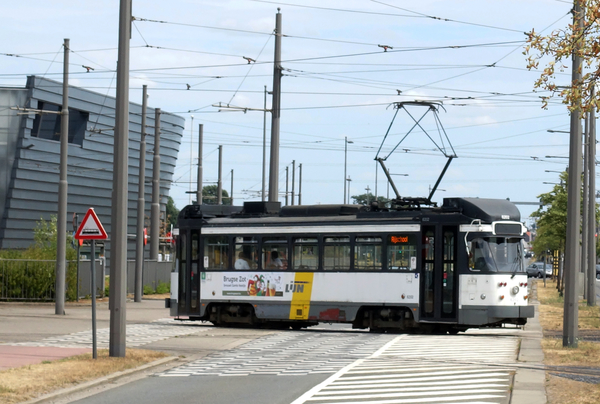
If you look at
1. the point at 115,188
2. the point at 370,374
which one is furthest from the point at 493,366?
the point at 115,188

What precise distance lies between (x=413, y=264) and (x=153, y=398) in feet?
38.2

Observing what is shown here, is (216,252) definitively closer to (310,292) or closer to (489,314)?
(310,292)

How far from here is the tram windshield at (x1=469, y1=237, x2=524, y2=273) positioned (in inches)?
858

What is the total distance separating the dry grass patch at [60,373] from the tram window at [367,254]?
780 centimetres

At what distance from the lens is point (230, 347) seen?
61.2 feet

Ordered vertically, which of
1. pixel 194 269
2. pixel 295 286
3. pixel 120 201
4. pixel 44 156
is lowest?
pixel 295 286

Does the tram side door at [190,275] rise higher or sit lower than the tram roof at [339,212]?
lower

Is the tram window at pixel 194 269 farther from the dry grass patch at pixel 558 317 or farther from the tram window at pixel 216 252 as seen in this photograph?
the dry grass patch at pixel 558 317

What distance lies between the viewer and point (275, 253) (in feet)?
79.7

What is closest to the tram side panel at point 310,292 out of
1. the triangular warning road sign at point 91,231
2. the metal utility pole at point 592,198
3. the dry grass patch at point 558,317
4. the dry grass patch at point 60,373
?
the dry grass patch at point 558,317

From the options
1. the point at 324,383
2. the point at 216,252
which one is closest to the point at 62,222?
the point at 216,252

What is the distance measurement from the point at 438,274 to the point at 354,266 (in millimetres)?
2203

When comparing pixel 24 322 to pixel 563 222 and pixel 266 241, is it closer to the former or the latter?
pixel 266 241

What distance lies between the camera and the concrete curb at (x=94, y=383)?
1145 cm
